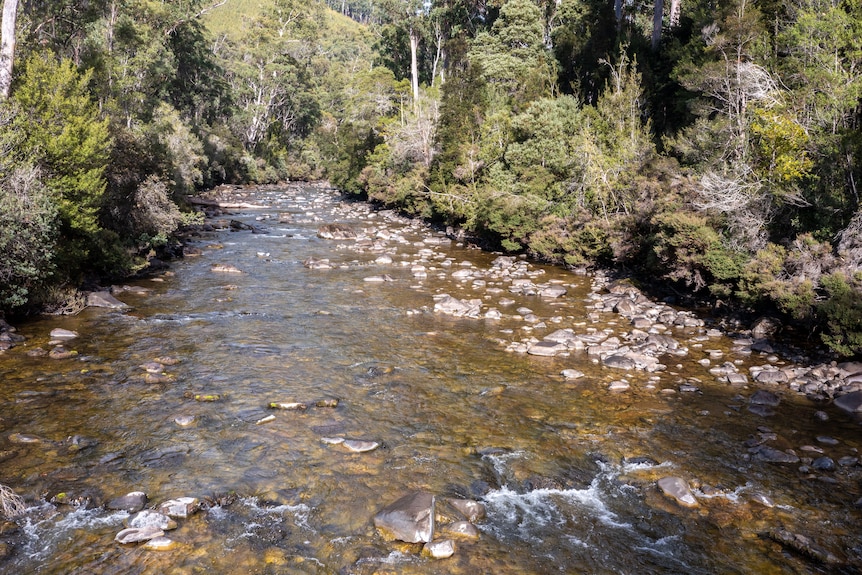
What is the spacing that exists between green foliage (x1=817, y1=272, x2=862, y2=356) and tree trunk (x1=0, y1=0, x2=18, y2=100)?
20490mm

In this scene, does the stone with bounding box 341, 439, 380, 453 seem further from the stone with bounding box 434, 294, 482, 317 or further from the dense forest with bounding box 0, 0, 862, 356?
the dense forest with bounding box 0, 0, 862, 356

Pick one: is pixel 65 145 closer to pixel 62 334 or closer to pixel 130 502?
pixel 62 334

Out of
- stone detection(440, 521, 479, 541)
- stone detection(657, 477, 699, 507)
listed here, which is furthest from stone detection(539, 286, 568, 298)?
stone detection(440, 521, 479, 541)

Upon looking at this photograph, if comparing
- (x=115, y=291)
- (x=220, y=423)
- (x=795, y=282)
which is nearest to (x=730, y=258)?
(x=795, y=282)

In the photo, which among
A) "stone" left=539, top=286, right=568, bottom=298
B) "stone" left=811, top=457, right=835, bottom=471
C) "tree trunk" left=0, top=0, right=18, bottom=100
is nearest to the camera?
"stone" left=811, top=457, right=835, bottom=471

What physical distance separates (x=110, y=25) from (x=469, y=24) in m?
33.2

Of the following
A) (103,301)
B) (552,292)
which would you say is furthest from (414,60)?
(103,301)

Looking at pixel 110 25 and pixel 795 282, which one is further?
pixel 110 25

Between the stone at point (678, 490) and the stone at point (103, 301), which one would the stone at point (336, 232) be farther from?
the stone at point (678, 490)

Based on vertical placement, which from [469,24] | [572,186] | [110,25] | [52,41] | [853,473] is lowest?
[853,473]

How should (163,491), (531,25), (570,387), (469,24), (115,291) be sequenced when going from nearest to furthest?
(163,491) < (570,387) < (115,291) < (531,25) < (469,24)

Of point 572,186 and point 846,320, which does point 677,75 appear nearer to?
point 572,186

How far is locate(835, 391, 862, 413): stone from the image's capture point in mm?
10523

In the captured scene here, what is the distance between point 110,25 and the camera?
34531 mm
